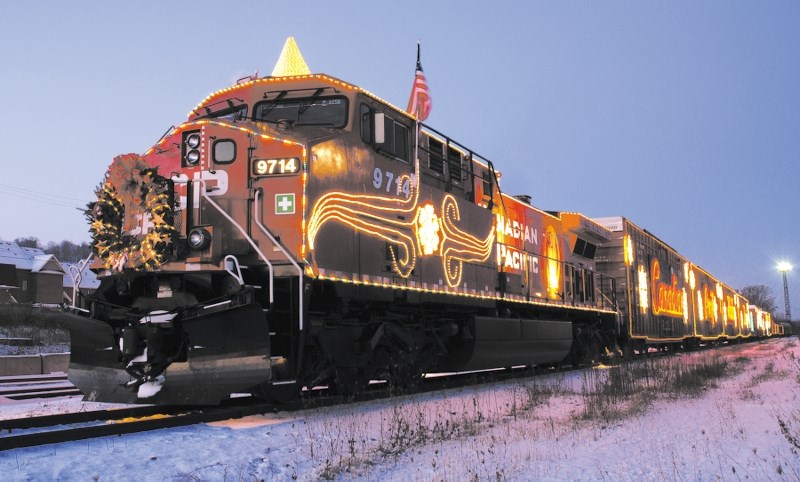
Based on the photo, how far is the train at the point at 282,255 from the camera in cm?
719

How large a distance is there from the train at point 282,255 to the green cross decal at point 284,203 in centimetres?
1

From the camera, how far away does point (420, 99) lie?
1230 cm

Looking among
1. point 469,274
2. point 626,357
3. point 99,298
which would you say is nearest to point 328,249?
point 99,298

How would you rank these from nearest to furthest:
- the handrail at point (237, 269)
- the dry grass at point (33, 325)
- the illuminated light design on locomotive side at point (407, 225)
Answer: the handrail at point (237, 269) < the illuminated light design on locomotive side at point (407, 225) < the dry grass at point (33, 325)

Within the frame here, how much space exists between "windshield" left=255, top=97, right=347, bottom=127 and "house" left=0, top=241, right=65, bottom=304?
55369 millimetres

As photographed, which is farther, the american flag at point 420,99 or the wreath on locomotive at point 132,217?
the american flag at point 420,99

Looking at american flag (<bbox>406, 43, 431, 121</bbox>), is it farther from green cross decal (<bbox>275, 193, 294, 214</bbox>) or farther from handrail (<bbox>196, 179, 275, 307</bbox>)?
handrail (<bbox>196, 179, 275, 307</bbox>)

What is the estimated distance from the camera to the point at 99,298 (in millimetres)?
7891

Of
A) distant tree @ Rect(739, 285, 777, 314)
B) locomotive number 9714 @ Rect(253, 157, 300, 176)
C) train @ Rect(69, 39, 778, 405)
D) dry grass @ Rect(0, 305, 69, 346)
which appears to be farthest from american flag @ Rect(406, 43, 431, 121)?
distant tree @ Rect(739, 285, 777, 314)

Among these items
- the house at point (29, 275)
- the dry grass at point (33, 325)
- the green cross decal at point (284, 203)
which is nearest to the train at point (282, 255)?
the green cross decal at point (284, 203)

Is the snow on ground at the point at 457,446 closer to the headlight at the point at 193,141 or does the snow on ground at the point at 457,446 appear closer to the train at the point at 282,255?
the train at the point at 282,255

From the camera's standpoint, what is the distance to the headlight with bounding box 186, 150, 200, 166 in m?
7.98

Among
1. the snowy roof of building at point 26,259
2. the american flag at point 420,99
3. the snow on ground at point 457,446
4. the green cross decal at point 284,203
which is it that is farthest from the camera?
the snowy roof of building at point 26,259

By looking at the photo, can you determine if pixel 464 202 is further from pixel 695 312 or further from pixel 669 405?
pixel 695 312
